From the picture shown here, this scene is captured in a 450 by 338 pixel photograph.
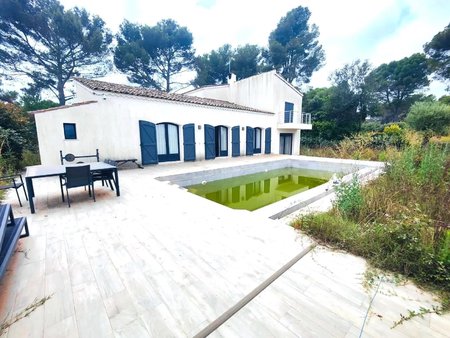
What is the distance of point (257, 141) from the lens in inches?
493

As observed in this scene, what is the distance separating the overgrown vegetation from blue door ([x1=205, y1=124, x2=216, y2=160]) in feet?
23.5

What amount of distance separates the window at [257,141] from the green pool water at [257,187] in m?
3.53

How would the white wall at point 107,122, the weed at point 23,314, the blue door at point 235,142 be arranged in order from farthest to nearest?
the blue door at point 235,142 < the white wall at point 107,122 < the weed at point 23,314

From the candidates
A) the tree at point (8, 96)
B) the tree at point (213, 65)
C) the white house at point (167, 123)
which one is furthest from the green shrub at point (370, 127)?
the tree at point (8, 96)

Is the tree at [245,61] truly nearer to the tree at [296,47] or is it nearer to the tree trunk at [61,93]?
the tree at [296,47]

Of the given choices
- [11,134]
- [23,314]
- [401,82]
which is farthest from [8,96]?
[401,82]

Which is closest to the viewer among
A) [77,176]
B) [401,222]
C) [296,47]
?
[401,222]

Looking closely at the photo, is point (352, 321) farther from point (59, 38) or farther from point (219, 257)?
point (59, 38)

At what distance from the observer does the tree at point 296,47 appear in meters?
18.3

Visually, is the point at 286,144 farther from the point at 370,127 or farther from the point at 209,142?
the point at 370,127

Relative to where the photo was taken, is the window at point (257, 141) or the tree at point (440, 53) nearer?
the window at point (257, 141)

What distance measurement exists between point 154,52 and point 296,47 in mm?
12305

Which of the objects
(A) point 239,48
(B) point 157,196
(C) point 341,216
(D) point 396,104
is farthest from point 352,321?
(D) point 396,104

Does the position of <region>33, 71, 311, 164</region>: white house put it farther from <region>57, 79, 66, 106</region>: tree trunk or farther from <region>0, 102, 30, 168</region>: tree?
<region>57, 79, 66, 106</region>: tree trunk
